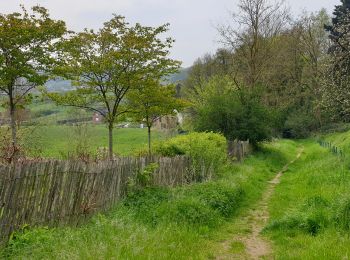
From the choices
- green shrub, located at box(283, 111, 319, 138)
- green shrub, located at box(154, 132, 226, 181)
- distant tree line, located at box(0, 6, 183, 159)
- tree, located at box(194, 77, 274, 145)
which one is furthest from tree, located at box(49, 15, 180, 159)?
green shrub, located at box(283, 111, 319, 138)

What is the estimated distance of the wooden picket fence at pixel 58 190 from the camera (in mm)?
6564

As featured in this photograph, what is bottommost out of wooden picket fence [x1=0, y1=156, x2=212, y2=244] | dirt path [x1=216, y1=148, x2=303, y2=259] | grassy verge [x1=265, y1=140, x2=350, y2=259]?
dirt path [x1=216, y1=148, x2=303, y2=259]

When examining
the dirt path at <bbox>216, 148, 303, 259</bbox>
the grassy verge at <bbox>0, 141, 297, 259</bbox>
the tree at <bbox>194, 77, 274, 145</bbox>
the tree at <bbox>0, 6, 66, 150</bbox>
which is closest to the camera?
the grassy verge at <bbox>0, 141, 297, 259</bbox>

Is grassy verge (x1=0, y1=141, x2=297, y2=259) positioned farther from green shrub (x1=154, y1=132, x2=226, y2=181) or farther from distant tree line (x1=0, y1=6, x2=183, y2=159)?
distant tree line (x1=0, y1=6, x2=183, y2=159)

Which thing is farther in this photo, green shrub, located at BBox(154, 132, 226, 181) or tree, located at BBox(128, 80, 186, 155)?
tree, located at BBox(128, 80, 186, 155)

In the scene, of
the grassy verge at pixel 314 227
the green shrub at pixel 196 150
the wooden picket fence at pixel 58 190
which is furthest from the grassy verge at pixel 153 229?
the green shrub at pixel 196 150

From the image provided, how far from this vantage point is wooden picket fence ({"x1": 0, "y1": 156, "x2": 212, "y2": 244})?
656cm

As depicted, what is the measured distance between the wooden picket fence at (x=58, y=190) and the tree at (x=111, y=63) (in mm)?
7847

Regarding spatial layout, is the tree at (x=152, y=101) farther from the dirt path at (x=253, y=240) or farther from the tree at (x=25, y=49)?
the dirt path at (x=253, y=240)

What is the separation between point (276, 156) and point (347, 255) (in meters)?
21.2

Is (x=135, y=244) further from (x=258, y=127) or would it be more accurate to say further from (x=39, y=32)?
(x=258, y=127)

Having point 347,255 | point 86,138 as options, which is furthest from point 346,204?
point 86,138

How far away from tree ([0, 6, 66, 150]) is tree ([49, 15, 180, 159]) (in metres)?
1.31

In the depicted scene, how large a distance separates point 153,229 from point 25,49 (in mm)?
10280
